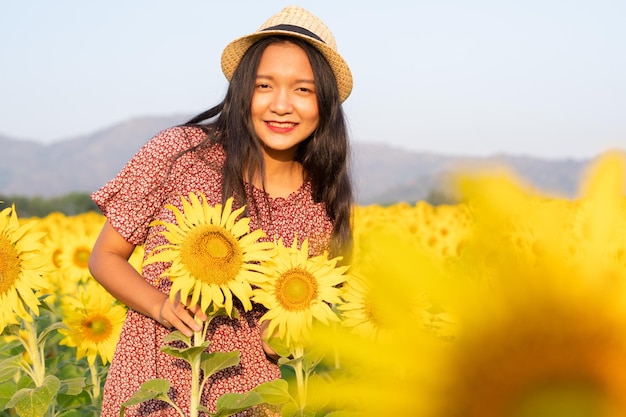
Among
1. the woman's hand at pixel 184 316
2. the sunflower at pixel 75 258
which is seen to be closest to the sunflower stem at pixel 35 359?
the woman's hand at pixel 184 316

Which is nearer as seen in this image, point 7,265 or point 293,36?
point 7,265

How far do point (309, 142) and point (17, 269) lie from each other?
1.02 meters

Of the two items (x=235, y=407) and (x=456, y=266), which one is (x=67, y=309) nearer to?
(x=235, y=407)

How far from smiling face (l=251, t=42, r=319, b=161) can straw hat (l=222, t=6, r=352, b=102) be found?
0.17 ft

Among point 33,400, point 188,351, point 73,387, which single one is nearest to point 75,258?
point 73,387

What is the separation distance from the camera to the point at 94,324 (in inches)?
128

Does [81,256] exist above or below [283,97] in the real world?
below

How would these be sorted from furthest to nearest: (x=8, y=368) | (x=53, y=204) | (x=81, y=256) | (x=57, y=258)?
(x=53, y=204) → (x=57, y=258) → (x=81, y=256) → (x=8, y=368)

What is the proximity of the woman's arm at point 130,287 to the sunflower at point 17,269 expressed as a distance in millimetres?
183

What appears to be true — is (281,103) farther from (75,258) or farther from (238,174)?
(75,258)

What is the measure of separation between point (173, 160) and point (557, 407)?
2327 mm

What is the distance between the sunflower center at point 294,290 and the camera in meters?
1.90

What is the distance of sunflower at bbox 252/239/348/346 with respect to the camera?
74.0 inches

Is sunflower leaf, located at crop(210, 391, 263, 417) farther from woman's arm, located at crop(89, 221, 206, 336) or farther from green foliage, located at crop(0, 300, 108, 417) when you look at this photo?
green foliage, located at crop(0, 300, 108, 417)
